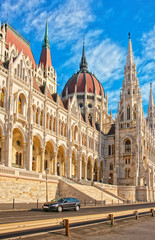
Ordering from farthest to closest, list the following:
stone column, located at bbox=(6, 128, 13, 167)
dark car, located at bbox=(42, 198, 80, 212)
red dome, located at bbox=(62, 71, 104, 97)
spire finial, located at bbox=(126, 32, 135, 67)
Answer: red dome, located at bbox=(62, 71, 104, 97) < spire finial, located at bbox=(126, 32, 135, 67) < stone column, located at bbox=(6, 128, 13, 167) < dark car, located at bbox=(42, 198, 80, 212)

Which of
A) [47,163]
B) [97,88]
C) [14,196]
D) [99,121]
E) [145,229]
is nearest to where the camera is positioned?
[145,229]

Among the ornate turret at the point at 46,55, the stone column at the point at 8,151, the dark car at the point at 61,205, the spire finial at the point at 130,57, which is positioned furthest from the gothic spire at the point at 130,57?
the dark car at the point at 61,205

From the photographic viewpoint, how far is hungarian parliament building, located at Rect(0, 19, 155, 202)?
37.5 metres

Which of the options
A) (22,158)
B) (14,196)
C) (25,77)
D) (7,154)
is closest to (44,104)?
(25,77)

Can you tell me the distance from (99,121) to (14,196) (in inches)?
1899

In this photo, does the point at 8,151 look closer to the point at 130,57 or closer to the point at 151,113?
the point at 130,57

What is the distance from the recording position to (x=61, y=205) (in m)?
23.6

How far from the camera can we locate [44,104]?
4562 centimetres

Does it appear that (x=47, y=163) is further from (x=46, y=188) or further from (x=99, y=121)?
(x=99, y=121)

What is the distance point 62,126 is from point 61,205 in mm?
28731

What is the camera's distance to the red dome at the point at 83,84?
277 ft

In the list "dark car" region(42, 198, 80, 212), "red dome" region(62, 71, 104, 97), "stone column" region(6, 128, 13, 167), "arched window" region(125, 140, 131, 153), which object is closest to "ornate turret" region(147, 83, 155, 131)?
"red dome" region(62, 71, 104, 97)

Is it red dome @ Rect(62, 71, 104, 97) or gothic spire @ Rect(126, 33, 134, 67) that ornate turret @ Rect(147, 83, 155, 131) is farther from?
gothic spire @ Rect(126, 33, 134, 67)

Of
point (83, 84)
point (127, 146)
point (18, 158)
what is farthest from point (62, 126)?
point (83, 84)
